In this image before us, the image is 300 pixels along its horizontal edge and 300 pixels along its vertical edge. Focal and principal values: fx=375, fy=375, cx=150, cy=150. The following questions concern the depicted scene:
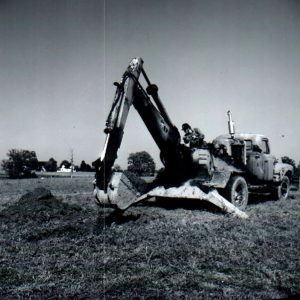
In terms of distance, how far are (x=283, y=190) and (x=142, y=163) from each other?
42.6 meters

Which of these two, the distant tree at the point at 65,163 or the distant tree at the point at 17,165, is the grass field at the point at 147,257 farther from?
the distant tree at the point at 65,163

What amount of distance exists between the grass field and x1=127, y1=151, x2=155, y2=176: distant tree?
46.2 metres

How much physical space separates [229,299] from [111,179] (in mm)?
4250

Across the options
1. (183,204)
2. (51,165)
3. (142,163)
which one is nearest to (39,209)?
(183,204)

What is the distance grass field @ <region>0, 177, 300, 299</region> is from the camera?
4.16 meters

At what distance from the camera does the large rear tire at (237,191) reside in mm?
11414

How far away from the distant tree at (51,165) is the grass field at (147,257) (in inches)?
2812

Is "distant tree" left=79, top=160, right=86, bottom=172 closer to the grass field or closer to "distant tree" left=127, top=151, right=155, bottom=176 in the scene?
"distant tree" left=127, top=151, right=155, bottom=176

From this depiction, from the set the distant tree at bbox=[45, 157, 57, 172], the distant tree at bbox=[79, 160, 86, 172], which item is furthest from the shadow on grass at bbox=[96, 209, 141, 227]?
the distant tree at bbox=[79, 160, 86, 172]

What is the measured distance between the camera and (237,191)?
39.9ft

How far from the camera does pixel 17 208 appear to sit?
397 inches

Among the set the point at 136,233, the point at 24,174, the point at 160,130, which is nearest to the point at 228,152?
the point at 160,130

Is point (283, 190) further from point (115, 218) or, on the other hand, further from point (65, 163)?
point (65, 163)

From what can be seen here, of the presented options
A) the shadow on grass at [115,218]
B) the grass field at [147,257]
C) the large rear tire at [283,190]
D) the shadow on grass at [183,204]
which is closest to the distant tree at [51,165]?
the large rear tire at [283,190]
